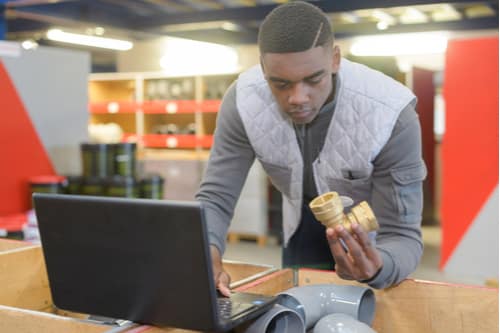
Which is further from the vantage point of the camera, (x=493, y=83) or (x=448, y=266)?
(x=448, y=266)

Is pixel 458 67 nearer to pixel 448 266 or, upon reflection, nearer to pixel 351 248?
pixel 448 266

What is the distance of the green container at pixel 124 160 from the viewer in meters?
4.79

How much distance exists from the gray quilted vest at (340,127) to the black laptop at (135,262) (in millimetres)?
605

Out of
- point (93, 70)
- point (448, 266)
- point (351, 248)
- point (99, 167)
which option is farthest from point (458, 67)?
point (93, 70)

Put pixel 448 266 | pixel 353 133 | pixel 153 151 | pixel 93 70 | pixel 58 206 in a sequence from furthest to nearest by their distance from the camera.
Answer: pixel 93 70 < pixel 153 151 < pixel 448 266 < pixel 353 133 < pixel 58 206

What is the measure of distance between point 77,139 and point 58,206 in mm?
3810

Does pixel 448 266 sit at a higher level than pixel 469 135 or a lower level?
lower

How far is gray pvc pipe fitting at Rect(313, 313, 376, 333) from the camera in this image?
4.70 feet

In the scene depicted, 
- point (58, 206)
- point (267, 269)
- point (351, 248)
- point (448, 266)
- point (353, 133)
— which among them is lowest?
point (448, 266)

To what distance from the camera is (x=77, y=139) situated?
16.4 feet

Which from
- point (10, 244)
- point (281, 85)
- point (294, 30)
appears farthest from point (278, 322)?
point (10, 244)

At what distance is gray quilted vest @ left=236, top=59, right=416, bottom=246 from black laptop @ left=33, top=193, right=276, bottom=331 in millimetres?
605

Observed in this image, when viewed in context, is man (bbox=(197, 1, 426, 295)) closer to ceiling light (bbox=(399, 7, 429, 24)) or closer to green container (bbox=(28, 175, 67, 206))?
green container (bbox=(28, 175, 67, 206))

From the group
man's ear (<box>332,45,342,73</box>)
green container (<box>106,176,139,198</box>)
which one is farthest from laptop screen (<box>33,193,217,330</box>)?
green container (<box>106,176,139,198</box>)
